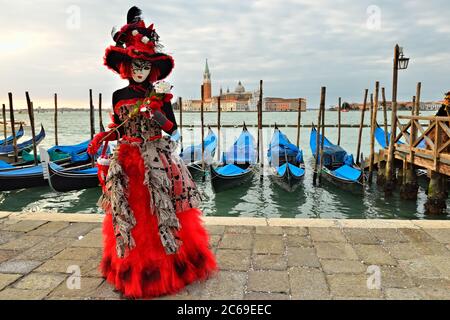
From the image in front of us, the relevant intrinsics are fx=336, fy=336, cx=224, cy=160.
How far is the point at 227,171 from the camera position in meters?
10.0

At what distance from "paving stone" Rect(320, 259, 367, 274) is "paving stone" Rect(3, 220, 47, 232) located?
2.64 m

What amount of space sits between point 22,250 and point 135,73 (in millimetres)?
1784

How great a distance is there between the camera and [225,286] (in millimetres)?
2115

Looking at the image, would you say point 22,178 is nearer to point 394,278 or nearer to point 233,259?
point 233,259

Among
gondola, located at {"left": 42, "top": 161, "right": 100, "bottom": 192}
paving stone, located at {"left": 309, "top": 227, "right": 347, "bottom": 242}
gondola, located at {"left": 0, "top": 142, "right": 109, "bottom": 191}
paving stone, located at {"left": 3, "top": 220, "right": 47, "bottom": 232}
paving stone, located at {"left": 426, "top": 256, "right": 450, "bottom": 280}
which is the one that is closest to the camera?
paving stone, located at {"left": 426, "top": 256, "right": 450, "bottom": 280}

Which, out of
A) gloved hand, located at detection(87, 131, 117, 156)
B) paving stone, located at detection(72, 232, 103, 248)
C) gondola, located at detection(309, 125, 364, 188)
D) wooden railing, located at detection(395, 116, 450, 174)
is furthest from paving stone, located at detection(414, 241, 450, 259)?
gondola, located at detection(309, 125, 364, 188)

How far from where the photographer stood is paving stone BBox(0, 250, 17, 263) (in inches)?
101

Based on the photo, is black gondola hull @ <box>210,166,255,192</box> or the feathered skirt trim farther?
black gondola hull @ <box>210,166,255,192</box>

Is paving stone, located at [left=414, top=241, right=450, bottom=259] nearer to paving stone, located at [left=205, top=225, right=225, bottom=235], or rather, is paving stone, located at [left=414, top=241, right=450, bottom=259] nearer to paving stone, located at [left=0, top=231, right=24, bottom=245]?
paving stone, located at [left=205, top=225, right=225, bottom=235]

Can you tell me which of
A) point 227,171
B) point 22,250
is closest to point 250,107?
point 227,171

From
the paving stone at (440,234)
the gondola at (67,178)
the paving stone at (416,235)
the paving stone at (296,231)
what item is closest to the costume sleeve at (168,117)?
the paving stone at (296,231)

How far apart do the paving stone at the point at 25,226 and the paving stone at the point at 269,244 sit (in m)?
2.11

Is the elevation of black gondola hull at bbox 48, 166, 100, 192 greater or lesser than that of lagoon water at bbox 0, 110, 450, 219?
greater

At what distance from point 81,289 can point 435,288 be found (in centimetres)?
221
